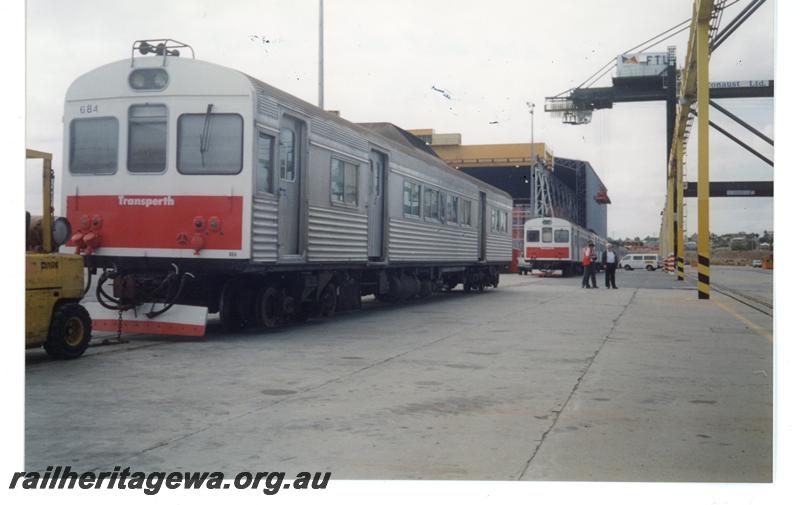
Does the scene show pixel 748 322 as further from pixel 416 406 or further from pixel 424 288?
pixel 416 406

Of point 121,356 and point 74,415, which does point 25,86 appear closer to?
point 74,415

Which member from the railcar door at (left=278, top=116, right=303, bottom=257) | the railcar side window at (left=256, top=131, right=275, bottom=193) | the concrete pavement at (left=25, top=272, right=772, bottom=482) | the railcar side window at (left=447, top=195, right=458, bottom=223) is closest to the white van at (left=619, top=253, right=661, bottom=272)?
the railcar side window at (left=447, top=195, right=458, bottom=223)

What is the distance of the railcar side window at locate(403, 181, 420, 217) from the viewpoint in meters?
15.9

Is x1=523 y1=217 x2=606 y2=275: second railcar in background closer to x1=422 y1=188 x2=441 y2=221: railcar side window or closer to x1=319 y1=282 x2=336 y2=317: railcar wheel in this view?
x1=422 y1=188 x2=441 y2=221: railcar side window

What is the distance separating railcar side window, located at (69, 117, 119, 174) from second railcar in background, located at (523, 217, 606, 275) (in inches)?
1218

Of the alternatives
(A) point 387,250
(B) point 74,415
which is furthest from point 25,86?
(A) point 387,250

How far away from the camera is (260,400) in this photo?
248 inches

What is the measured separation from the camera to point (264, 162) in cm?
1019

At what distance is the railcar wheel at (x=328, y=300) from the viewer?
12938 millimetres

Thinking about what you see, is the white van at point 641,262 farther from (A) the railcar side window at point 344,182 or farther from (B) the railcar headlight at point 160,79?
(B) the railcar headlight at point 160,79

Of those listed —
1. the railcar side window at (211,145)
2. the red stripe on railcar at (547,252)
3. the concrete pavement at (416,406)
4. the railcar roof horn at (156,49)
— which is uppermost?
the railcar roof horn at (156,49)

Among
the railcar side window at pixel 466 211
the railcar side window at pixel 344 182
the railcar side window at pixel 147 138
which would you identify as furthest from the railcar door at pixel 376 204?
the railcar side window at pixel 466 211

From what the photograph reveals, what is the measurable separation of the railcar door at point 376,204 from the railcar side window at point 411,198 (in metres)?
1.14

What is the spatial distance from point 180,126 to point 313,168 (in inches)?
88.7
